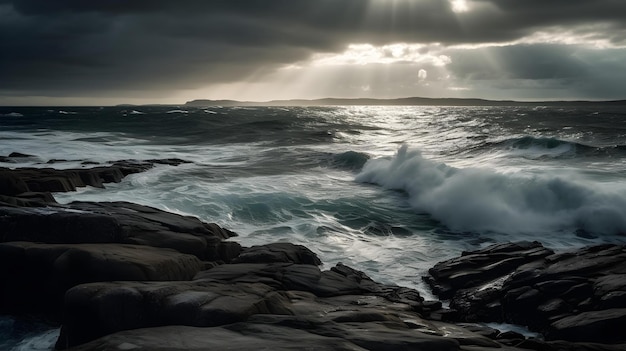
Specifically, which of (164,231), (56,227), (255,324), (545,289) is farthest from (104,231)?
(545,289)

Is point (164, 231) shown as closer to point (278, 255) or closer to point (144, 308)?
point (278, 255)

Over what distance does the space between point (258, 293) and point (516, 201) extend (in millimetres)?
12936

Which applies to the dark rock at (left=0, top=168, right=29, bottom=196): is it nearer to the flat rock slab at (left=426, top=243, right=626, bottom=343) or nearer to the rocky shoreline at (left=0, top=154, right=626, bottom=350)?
the rocky shoreline at (left=0, top=154, right=626, bottom=350)

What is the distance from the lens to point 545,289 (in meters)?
8.45

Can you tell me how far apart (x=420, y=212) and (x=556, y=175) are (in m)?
5.99

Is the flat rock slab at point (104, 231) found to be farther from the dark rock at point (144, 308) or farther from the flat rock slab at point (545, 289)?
the flat rock slab at point (545, 289)

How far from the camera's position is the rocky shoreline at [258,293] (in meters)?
5.64

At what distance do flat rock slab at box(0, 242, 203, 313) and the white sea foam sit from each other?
33.6 feet

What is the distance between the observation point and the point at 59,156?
28781 millimetres

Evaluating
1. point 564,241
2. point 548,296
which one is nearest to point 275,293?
point 548,296

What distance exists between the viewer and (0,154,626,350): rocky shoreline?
18.5 feet

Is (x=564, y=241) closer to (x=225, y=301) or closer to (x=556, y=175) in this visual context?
(x=556, y=175)

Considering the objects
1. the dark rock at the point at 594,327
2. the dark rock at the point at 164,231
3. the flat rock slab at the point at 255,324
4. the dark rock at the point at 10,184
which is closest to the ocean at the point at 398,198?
the dark rock at the point at 164,231

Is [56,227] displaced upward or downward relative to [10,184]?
downward
